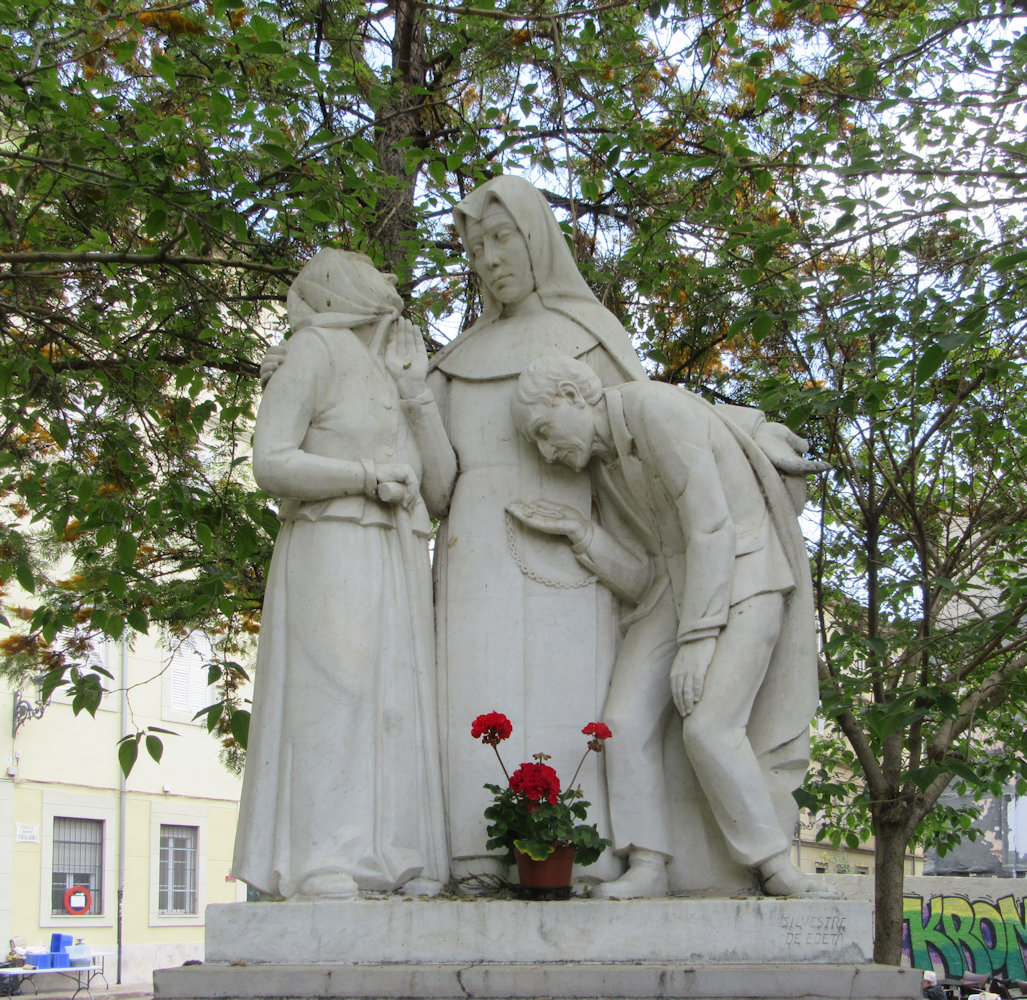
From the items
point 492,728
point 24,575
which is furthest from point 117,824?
point 492,728

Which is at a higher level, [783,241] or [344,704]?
[783,241]

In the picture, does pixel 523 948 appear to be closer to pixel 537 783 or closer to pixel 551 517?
pixel 537 783

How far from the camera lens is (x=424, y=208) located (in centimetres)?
1037

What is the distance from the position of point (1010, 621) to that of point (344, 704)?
15.9ft

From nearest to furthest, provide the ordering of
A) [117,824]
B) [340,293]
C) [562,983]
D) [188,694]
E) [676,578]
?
[562,983]
[676,578]
[340,293]
[117,824]
[188,694]

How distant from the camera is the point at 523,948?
4.24m

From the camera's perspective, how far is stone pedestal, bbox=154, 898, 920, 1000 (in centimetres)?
406

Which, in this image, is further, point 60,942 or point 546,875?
point 60,942

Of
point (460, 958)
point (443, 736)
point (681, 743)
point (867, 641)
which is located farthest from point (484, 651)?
point (867, 641)

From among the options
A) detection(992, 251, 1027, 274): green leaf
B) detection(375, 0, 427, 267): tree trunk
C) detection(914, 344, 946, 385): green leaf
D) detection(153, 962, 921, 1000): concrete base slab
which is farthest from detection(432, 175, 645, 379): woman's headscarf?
detection(375, 0, 427, 267): tree trunk

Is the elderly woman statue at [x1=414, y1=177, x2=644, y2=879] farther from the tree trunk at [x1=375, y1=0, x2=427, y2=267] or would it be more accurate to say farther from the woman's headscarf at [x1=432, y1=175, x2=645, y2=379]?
the tree trunk at [x1=375, y1=0, x2=427, y2=267]

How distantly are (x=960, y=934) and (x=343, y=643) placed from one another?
18.1 metres

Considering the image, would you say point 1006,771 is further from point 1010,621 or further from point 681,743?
point 681,743

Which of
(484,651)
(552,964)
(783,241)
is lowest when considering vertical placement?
(552,964)
